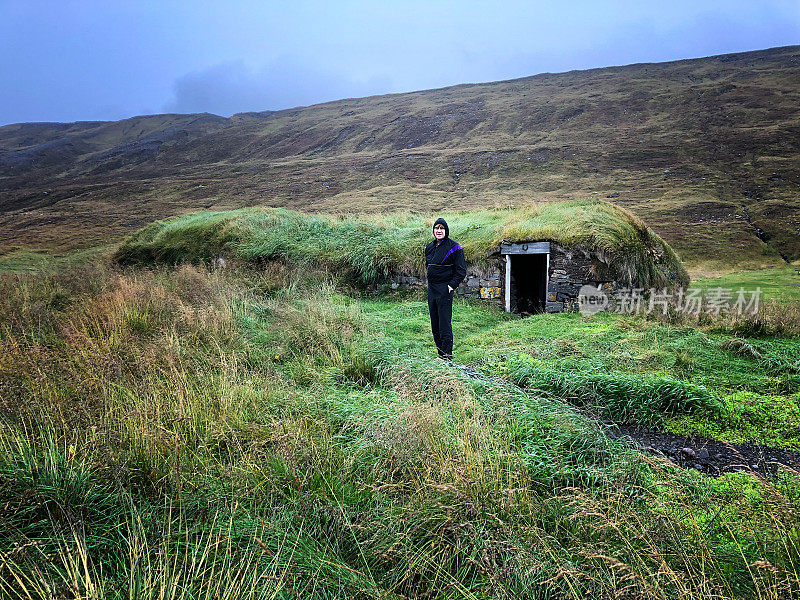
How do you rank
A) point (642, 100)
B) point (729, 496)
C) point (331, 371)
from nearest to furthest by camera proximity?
1. point (729, 496)
2. point (331, 371)
3. point (642, 100)

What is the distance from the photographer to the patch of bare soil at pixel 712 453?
156 inches

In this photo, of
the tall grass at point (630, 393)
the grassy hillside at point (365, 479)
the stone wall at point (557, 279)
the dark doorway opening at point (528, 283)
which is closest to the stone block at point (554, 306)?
the stone wall at point (557, 279)

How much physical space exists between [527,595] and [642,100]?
62.1 meters

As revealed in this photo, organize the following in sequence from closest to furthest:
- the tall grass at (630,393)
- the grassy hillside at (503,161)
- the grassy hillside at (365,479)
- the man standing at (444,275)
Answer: the grassy hillside at (365,479) → the tall grass at (630,393) → the man standing at (444,275) → the grassy hillside at (503,161)

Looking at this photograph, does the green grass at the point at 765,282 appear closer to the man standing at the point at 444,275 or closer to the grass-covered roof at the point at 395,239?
the grass-covered roof at the point at 395,239

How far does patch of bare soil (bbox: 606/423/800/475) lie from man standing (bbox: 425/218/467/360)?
9.16 feet

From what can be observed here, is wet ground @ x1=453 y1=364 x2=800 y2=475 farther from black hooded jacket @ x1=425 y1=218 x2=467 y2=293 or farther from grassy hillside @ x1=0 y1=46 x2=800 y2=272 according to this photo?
grassy hillside @ x1=0 y1=46 x2=800 y2=272

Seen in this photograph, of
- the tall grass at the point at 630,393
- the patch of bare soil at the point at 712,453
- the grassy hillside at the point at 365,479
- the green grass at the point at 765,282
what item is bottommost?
the green grass at the point at 765,282

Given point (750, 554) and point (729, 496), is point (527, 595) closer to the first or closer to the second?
point (750, 554)

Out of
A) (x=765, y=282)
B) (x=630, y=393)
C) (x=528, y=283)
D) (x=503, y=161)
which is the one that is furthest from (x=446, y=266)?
(x=503, y=161)

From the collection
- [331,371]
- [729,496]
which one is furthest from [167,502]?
[729,496]

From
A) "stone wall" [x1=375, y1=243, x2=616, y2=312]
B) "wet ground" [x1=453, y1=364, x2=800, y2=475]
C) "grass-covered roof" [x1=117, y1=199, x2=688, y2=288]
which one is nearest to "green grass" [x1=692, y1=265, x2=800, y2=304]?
"grass-covered roof" [x1=117, y1=199, x2=688, y2=288]

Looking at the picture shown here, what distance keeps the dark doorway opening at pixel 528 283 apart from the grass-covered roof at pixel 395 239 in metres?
1.11

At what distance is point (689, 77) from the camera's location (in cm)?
5816
